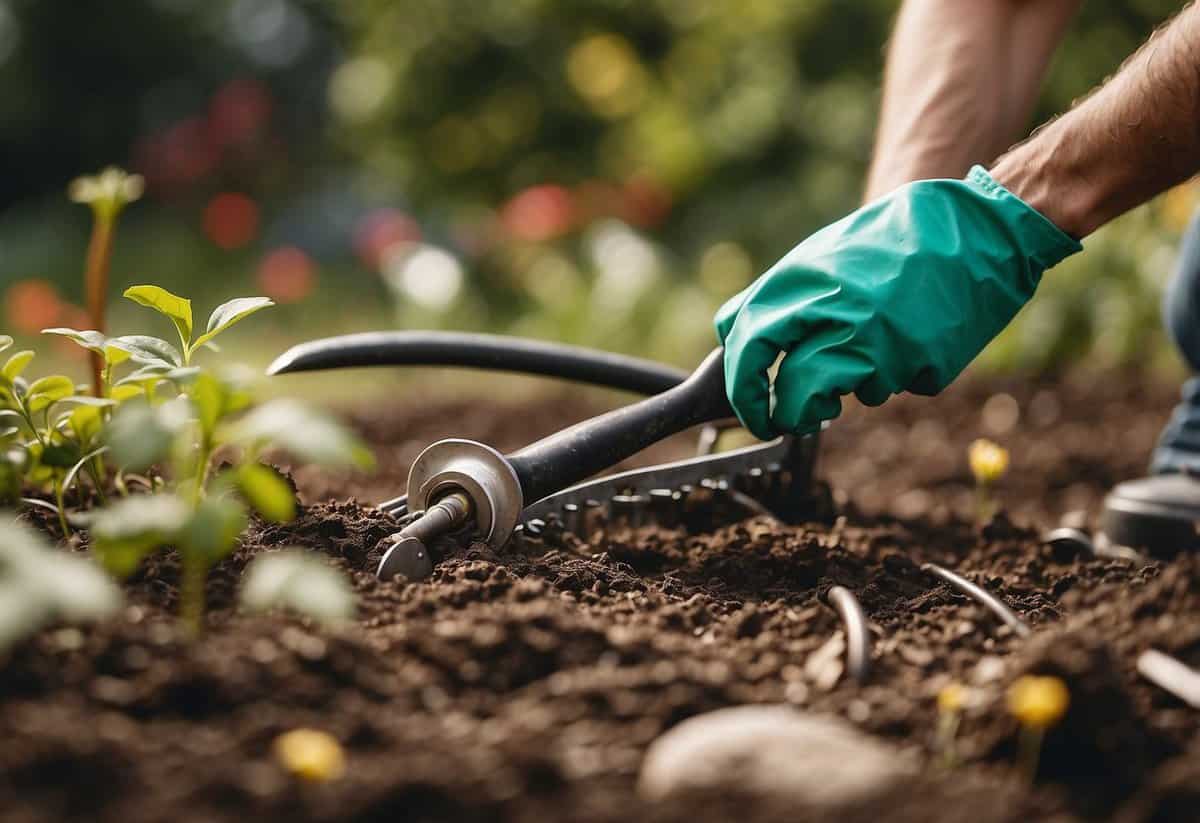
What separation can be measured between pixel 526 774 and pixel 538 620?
0.88ft

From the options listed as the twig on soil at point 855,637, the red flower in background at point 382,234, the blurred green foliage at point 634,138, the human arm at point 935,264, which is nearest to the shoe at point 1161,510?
the human arm at point 935,264

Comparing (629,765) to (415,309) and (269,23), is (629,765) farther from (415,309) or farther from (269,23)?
(269,23)

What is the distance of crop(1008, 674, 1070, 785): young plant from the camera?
99cm

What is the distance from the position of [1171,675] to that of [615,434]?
740 millimetres

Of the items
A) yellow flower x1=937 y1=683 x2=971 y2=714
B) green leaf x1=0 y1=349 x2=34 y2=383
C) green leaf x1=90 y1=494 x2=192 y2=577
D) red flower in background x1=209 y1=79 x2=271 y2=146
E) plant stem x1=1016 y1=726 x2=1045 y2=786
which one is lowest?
plant stem x1=1016 y1=726 x2=1045 y2=786

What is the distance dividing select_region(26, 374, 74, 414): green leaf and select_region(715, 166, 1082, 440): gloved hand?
90cm

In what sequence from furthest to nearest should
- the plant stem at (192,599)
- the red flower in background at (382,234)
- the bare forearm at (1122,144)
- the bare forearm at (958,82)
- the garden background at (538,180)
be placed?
the red flower in background at (382,234) < the garden background at (538,180) < the bare forearm at (958,82) < the bare forearm at (1122,144) < the plant stem at (192,599)

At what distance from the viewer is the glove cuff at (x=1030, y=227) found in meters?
1.72

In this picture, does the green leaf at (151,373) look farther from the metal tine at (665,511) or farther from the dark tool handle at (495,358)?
the metal tine at (665,511)

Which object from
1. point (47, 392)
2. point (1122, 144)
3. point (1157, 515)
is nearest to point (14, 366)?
point (47, 392)

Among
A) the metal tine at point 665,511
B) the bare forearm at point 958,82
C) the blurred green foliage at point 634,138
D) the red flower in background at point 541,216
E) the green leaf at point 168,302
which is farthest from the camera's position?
the red flower in background at point 541,216

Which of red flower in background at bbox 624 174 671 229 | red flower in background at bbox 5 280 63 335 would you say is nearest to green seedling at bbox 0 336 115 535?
red flower in background at bbox 5 280 63 335

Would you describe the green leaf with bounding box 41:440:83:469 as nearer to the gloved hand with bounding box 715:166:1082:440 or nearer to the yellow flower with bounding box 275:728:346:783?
the yellow flower with bounding box 275:728:346:783

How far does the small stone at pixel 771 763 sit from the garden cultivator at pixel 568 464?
537 millimetres
